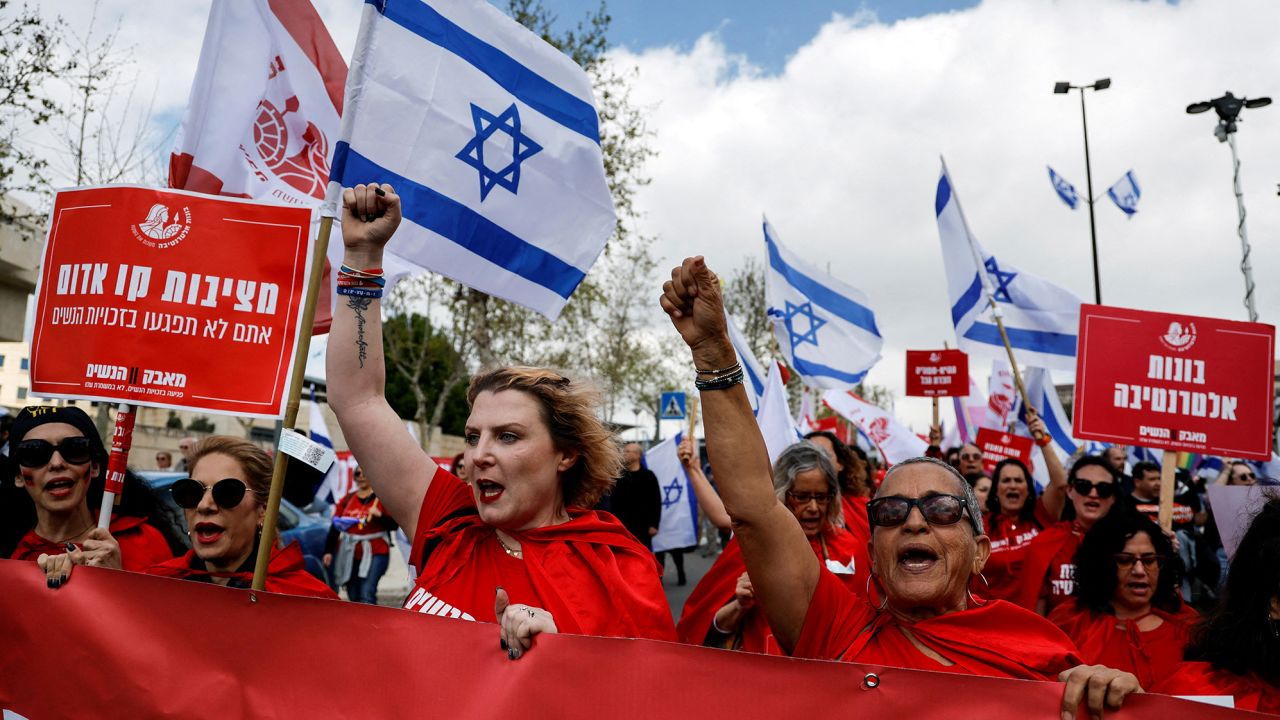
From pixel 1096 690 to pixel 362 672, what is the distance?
5.00 ft

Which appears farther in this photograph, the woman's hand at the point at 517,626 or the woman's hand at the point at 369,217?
the woman's hand at the point at 369,217

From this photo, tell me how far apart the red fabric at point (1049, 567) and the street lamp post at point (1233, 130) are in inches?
594

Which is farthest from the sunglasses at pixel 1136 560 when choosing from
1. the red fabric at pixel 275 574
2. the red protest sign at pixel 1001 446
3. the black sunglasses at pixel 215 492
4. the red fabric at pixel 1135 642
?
the red protest sign at pixel 1001 446

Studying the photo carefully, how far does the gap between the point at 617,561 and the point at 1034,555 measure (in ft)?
11.7

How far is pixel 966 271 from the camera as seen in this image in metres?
7.98

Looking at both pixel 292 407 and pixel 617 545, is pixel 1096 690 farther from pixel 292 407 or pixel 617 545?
pixel 292 407

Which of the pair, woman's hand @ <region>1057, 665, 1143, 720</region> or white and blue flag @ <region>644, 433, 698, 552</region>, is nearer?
woman's hand @ <region>1057, 665, 1143, 720</region>

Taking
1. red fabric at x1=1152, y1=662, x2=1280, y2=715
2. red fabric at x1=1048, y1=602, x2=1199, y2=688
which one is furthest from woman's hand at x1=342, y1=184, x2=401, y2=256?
red fabric at x1=1048, y1=602, x2=1199, y2=688

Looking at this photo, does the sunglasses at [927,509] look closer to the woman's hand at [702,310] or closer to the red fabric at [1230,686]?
the woman's hand at [702,310]

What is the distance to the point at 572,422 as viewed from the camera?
8.70 ft

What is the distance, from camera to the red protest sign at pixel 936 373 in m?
10.6

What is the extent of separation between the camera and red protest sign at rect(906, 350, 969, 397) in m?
10.6

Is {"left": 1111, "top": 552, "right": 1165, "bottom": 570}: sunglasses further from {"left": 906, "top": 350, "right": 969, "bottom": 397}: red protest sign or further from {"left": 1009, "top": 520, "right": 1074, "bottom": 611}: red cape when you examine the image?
{"left": 906, "top": 350, "right": 969, "bottom": 397}: red protest sign

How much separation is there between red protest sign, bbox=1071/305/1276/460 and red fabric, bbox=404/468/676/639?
3.44 m
